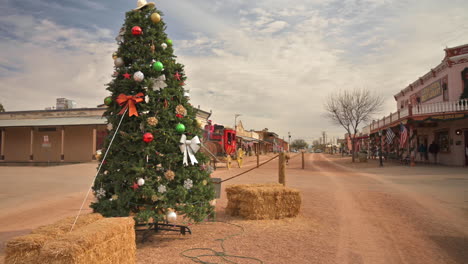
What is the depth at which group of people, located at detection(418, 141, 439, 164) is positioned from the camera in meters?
21.9

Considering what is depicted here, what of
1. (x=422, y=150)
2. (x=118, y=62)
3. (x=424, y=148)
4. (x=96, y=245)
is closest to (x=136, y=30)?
(x=118, y=62)

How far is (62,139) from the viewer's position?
82.2 ft

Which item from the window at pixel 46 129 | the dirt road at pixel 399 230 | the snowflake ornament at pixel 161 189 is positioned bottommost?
the dirt road at pixel 399 230

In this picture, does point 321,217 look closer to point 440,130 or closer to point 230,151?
point 230,151

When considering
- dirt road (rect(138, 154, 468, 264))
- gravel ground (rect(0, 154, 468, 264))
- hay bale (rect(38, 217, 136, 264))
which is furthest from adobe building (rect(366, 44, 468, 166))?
hay bale (rect(38, 217, 136, 264))

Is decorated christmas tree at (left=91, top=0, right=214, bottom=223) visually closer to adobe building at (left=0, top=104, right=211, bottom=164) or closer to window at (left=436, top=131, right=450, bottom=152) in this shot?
adobe building at (left=0, top=104, right=211, bottom=164)

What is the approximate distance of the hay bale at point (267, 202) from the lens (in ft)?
20.9

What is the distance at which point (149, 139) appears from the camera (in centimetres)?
443

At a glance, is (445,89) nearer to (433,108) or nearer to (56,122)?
(433,108)

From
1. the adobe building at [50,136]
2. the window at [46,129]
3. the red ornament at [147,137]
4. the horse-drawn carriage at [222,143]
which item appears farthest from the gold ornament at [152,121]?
the window at [46,129]

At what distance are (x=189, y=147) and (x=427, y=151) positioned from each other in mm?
24917

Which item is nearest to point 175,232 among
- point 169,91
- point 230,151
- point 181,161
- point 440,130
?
point 181,161

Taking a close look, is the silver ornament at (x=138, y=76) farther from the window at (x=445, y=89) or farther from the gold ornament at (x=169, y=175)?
the window at (x=445, y=89)

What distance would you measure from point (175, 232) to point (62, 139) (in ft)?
77.3
